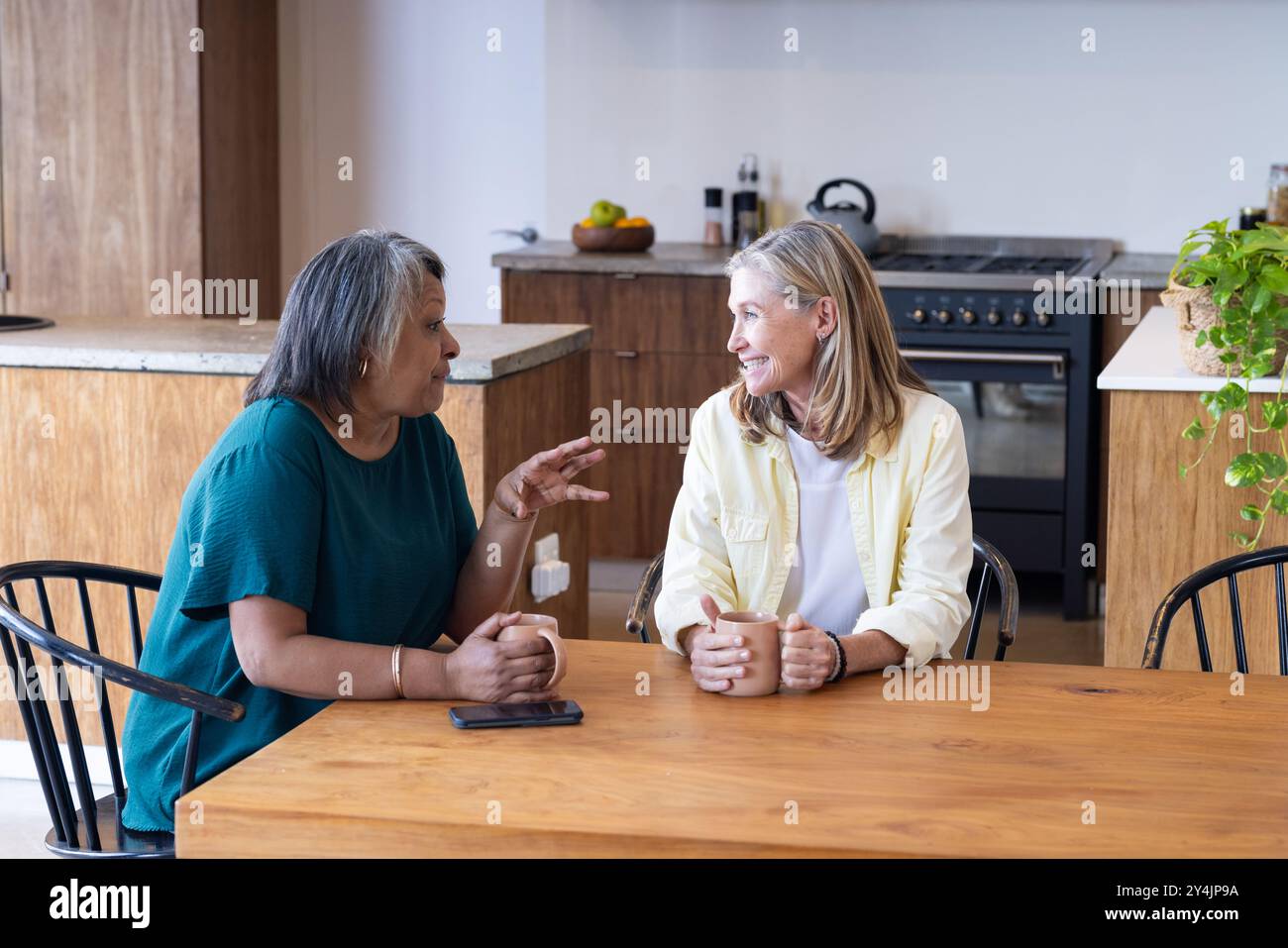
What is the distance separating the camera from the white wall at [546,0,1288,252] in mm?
4879

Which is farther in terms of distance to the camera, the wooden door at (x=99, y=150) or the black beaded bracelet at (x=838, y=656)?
the wooden door at (x=99, y=150)

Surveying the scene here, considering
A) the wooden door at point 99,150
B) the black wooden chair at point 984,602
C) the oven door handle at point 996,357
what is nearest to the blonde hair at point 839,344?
the black wooden chair at point 984,602

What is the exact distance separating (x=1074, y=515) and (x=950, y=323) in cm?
64

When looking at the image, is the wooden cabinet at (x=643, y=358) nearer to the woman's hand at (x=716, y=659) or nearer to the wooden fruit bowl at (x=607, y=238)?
the wooden fruit bowl at (x=607, y=238)

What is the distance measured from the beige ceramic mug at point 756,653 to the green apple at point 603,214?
342cm

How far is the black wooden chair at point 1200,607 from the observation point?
6.47 feet

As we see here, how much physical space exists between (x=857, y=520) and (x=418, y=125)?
3801mm

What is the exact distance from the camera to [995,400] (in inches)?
179

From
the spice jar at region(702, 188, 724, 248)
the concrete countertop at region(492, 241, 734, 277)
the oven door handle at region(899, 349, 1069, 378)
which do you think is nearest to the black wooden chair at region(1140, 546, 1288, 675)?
the oven door handle at region(899, 349, 1069, 378)

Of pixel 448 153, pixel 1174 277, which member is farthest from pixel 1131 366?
pixel 448 153

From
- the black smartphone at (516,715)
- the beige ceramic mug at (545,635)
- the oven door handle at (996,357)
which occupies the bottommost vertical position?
the black smartphone at (516,715)

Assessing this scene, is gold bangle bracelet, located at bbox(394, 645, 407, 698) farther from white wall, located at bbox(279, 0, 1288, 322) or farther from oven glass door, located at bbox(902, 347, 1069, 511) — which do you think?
white wall, located at bbox(279, 0, 1288, 322)

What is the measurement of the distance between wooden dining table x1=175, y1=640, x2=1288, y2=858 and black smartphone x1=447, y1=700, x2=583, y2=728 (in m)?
0.01
